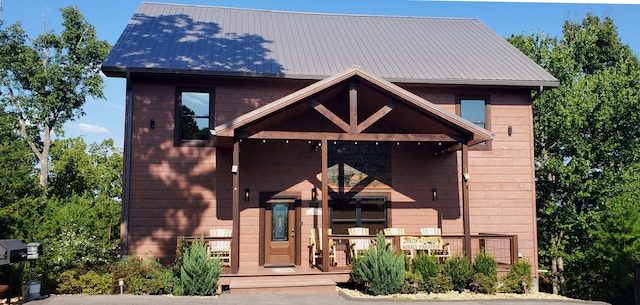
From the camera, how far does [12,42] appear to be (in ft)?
92.2

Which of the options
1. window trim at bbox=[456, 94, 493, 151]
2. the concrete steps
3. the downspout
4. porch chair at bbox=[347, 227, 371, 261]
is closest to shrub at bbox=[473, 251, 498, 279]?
porch chair at bbox=[347, 227, 371, 261]

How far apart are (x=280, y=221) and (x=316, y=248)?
124 cm

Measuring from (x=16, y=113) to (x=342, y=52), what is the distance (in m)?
21.0

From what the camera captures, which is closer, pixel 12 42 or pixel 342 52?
pixel 342 52

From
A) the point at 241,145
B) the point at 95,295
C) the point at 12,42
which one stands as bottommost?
the point at 95,295

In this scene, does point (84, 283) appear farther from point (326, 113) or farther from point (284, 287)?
point (326, 113)

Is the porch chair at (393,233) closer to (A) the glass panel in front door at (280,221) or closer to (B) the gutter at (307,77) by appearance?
(A) the glass panel in front door at (280,221)

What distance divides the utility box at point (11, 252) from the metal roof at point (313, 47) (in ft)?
17.7

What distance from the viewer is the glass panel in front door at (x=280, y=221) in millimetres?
13758

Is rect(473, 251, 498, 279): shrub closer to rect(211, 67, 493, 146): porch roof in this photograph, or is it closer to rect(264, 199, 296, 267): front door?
rect(211, 67, 493, 146): porch roof

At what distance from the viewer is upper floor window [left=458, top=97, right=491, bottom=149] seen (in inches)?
575

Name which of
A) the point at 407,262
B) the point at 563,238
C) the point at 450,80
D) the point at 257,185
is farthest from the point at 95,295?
the point at 563,238

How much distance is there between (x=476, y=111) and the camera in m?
14.7

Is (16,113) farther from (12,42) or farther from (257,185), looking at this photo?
(257,185)
